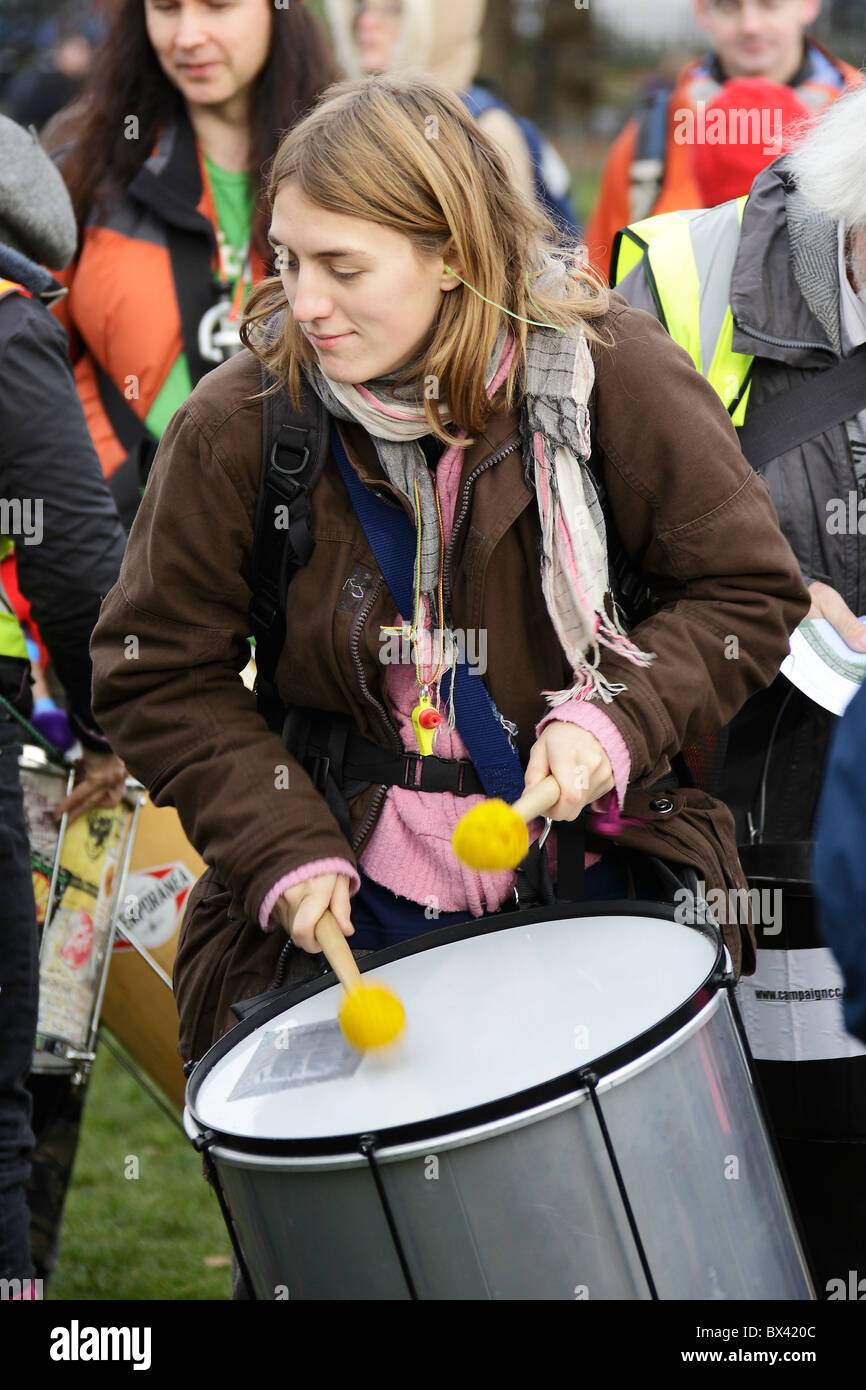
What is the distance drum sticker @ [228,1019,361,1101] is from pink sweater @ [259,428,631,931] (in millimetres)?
166

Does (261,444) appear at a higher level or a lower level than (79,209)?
lower

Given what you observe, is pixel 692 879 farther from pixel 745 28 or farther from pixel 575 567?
pixel 745 28

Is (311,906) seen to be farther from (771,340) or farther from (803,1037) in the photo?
(771,340)

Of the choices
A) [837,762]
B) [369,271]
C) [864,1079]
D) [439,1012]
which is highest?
[369,271]

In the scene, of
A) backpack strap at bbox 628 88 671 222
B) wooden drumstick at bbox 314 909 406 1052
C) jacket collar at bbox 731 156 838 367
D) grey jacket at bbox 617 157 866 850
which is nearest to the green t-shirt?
grey jacket at bbox 617 157 866 850

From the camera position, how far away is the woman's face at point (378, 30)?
205 inches

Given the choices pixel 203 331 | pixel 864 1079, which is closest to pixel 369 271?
pixel 864 1079

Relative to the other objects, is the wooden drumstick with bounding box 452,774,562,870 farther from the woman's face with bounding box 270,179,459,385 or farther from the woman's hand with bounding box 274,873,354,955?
the woman's face with bounding box 270,179,459,385

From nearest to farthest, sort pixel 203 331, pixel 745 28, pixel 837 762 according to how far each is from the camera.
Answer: pixel 837 762 → pixel 203 331 → pixel 745 28

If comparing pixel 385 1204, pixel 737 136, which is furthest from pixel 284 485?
pixel 737 136

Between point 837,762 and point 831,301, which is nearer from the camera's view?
point 837,762

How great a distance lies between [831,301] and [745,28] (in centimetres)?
288

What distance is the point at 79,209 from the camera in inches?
145

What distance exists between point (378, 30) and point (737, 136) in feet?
6.56
